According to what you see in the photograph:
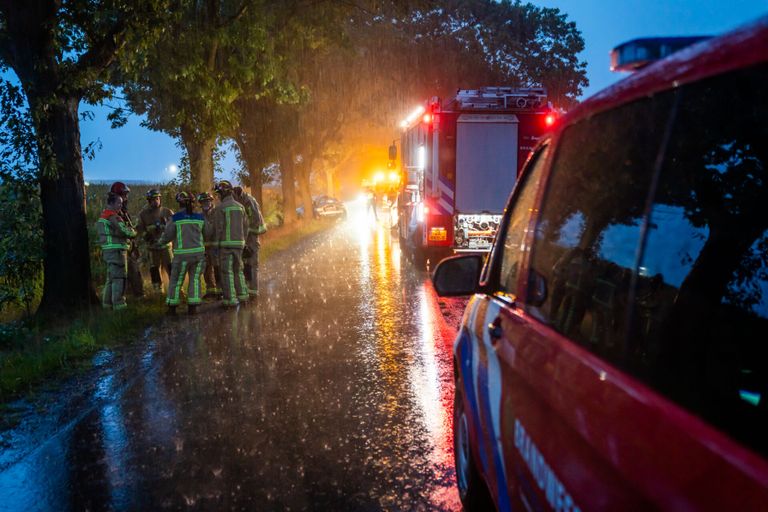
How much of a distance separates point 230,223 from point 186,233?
2.78ft

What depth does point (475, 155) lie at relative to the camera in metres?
13.5

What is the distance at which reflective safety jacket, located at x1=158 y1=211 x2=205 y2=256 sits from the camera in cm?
1007

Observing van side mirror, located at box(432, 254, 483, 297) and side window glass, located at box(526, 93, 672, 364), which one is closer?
side window glass, located at box(526, 93, 672, 364)

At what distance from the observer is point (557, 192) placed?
2.49m

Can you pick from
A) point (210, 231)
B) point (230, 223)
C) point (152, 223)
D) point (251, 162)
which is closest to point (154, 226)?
point (152, 223)

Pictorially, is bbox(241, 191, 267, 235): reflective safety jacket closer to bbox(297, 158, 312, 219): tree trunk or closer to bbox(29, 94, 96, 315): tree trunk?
bbox(29, 94, 96, 315): tree trunk

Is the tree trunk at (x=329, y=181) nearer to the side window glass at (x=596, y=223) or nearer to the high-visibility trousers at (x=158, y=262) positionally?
the high-visibility trousers at (x=158, y=262)

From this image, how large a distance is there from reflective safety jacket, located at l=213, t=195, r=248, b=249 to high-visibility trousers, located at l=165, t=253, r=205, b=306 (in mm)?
624

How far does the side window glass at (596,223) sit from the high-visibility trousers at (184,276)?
8.22 metres

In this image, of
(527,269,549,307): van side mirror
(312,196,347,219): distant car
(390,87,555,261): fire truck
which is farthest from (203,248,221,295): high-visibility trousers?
(312,196,347,219): distant car

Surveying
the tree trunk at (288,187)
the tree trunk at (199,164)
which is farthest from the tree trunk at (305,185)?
the tree trunk at (199,164)

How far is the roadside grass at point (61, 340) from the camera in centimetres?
664

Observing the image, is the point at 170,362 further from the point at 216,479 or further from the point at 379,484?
the point at 379,484

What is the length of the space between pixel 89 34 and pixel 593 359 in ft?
34.0
